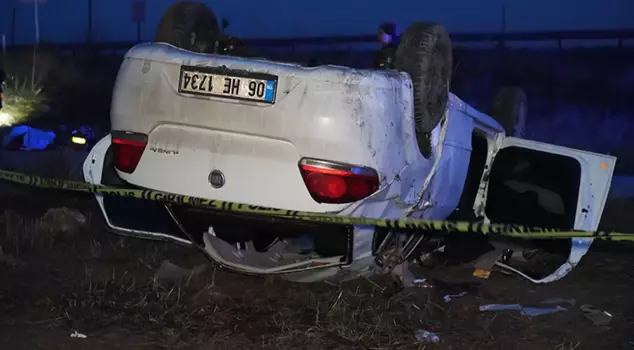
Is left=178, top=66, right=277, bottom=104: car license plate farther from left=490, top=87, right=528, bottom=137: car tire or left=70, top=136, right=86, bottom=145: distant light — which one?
left=70, top=136, right=86, bottom=145: distant light

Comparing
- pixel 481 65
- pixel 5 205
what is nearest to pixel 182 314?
pixel 5 205

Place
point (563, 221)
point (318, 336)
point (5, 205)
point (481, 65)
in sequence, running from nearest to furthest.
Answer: point (318, 336) → point (563, 221) → point (5, 205) → point (481, 65)

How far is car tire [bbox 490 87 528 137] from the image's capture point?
6.75m

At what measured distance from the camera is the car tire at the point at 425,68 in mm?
3895

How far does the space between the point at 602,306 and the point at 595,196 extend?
0.77 meters

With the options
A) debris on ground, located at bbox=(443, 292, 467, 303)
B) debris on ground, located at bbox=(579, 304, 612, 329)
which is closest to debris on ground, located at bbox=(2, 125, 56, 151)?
debris on ground, located at bbox=(443, 292, 467, 303)

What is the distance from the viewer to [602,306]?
4.90 m

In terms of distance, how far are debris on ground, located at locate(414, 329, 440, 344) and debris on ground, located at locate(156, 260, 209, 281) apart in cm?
177

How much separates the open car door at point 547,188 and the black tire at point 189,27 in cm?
238

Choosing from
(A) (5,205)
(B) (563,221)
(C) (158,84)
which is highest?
(C) (158,84)

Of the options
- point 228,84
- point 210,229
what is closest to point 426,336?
point 210,229

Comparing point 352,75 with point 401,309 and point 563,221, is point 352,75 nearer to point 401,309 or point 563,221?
point 401,309

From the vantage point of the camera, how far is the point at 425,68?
12.8 feet

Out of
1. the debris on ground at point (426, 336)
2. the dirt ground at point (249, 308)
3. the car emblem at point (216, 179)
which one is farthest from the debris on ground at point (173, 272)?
the debris on ground at point (426, 336)
